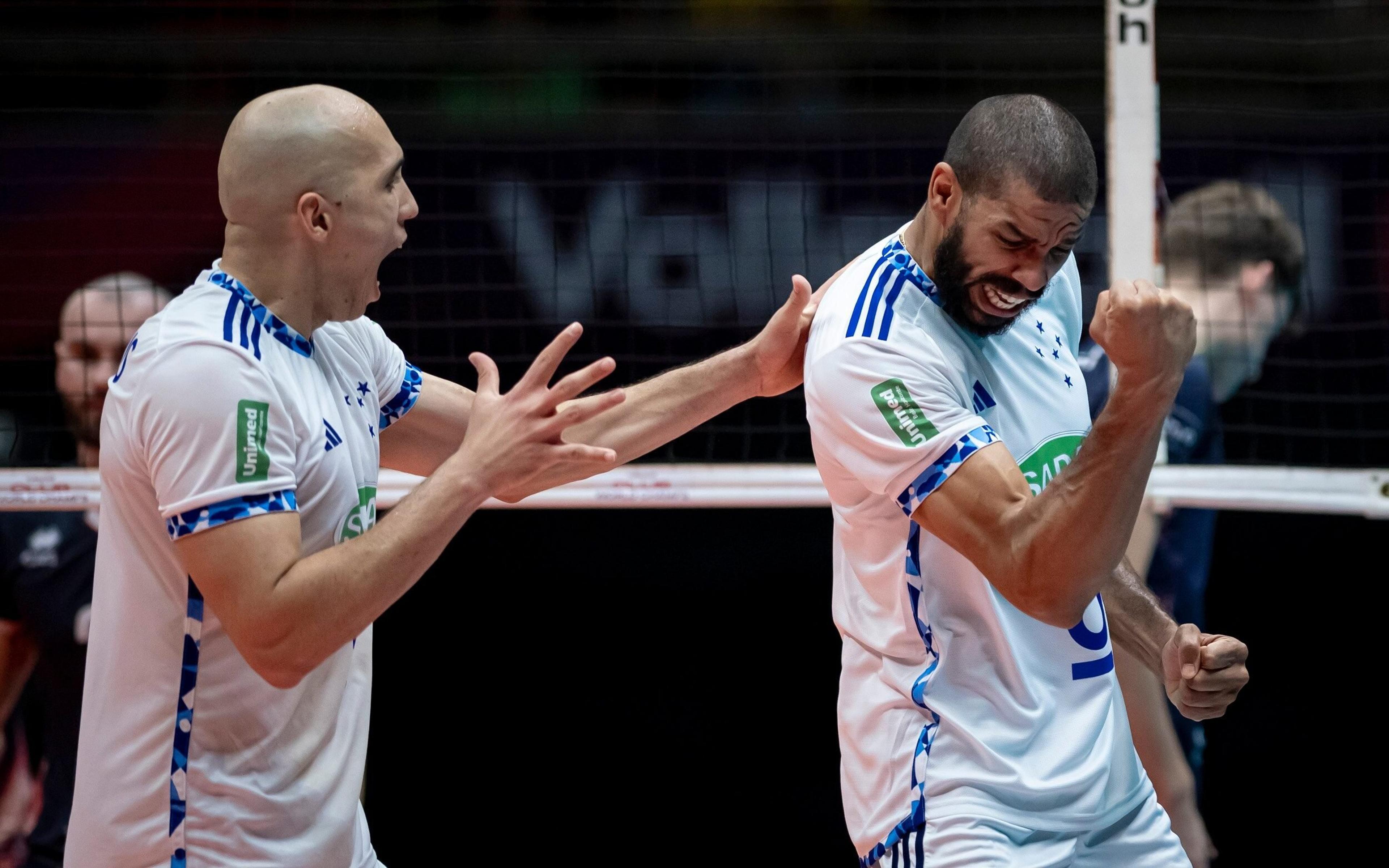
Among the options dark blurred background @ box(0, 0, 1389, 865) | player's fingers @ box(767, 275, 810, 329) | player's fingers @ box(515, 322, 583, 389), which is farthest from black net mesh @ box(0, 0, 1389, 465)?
player's fingers @ box(515, 322, 583, 389)

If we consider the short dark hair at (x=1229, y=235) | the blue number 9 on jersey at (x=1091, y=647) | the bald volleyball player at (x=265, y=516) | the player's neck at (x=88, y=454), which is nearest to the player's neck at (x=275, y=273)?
the bald volleyball player at (x=265, y=516)

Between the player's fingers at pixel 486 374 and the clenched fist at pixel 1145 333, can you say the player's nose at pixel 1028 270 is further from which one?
the player's fingers at pixel 486 374

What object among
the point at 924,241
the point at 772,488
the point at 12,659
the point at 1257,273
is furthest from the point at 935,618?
the point at 12,659

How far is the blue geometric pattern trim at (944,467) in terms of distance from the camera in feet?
7.63

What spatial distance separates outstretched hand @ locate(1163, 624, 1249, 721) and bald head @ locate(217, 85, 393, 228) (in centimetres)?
165

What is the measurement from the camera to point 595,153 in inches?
219

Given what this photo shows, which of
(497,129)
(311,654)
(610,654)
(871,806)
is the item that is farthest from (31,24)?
(871,806)

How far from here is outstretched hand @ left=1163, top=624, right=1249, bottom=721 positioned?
2.48m

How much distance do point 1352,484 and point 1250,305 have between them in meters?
0.97

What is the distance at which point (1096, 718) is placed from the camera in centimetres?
252

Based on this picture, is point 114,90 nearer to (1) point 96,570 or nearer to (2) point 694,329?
(2) point 694,329

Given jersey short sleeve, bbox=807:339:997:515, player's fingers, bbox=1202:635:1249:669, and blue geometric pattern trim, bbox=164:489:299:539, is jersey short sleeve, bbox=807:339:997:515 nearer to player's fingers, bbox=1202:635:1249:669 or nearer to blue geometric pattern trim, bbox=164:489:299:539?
player's fingers, bbox=1202:635:1249:669

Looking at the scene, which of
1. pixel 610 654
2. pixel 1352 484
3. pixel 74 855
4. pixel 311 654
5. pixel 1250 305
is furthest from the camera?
pixel 610 654

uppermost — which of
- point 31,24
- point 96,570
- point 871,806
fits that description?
point 31,24
